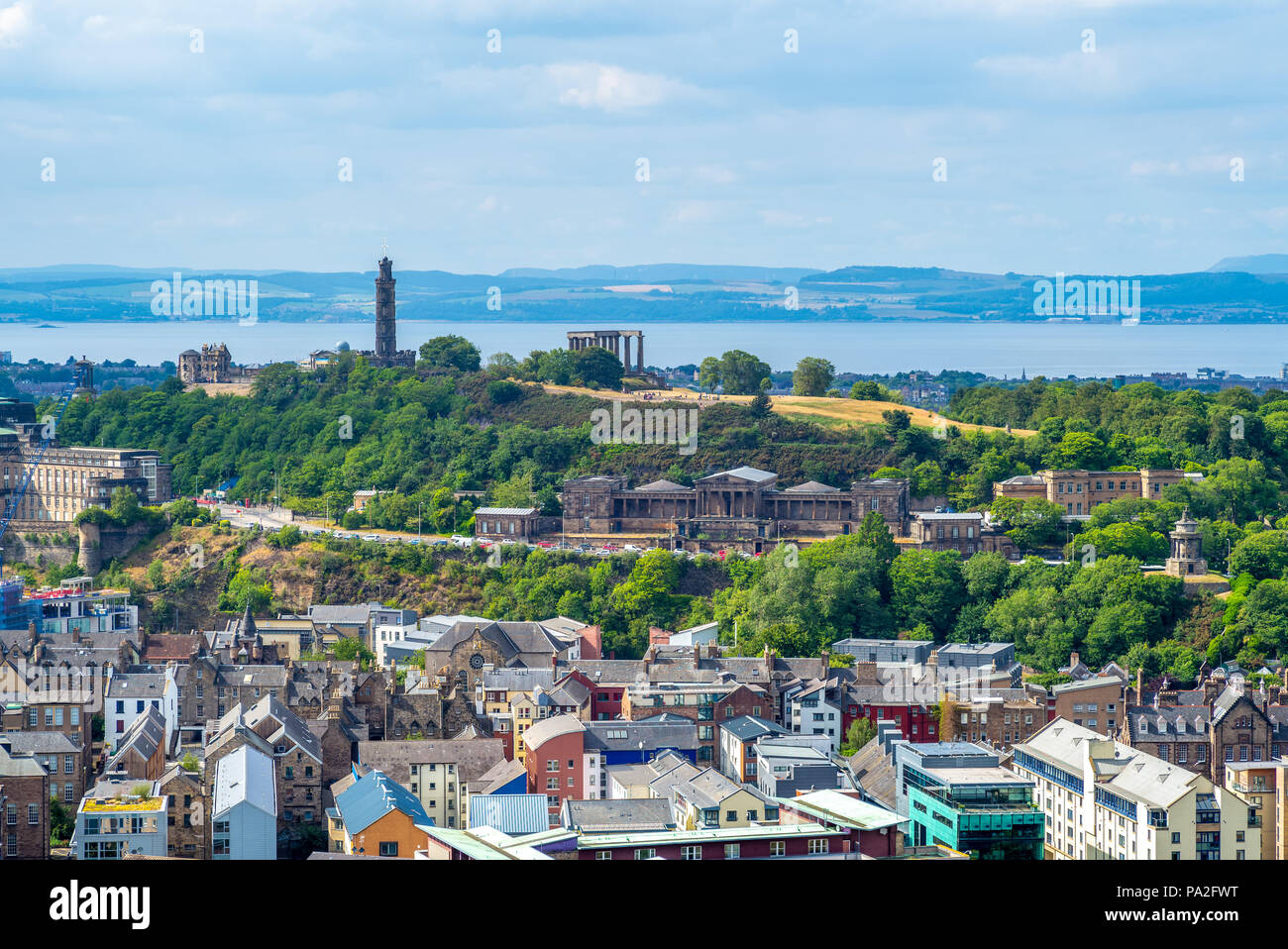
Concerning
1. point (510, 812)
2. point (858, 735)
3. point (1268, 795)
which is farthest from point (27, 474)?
point (1268, 795)

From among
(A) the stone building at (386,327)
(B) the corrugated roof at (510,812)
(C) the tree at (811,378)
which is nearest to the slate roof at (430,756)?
(B) the corrugated roof at (510,812)

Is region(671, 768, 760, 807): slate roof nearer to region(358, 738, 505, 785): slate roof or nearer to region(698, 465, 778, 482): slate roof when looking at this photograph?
region(358, 738, 505, 785): slate roof

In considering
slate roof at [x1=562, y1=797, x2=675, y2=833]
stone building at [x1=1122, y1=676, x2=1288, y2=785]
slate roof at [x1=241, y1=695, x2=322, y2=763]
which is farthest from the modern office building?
slate roof at [x1=241, y1=695, x2=322, y2=763]

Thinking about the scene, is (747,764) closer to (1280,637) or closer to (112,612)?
(1280,637)

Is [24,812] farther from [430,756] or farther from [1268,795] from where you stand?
[1268,795]

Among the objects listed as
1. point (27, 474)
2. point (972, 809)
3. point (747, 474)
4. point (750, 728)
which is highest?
point (747, 474)
